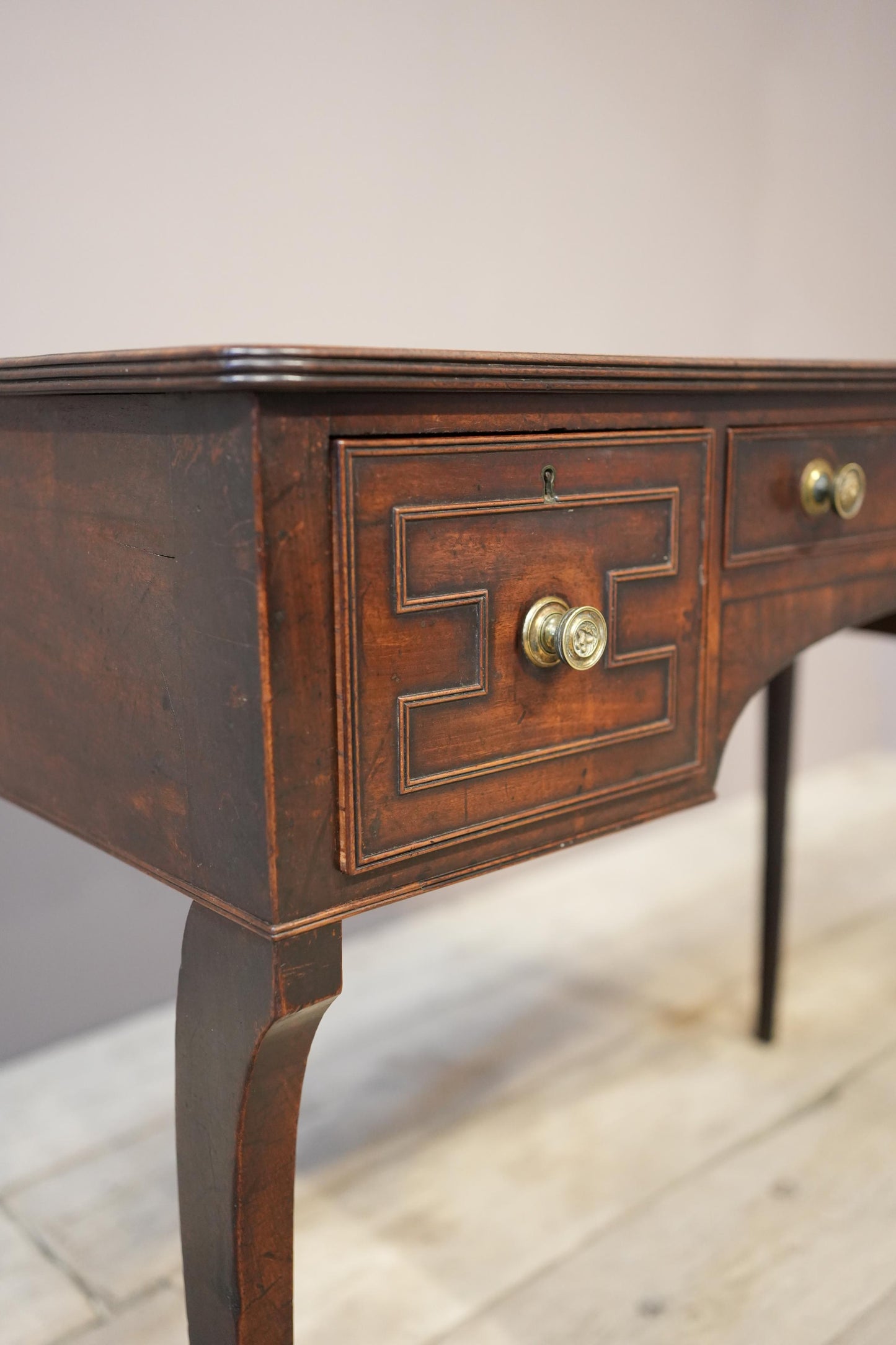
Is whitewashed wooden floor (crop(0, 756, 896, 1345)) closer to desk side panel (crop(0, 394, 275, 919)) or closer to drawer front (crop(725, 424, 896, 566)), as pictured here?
desk side panel (crop(0, 394, 275, 919))

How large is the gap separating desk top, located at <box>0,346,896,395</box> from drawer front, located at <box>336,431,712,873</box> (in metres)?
0.03

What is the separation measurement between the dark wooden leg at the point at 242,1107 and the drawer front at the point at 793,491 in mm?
400

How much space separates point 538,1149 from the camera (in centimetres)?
117

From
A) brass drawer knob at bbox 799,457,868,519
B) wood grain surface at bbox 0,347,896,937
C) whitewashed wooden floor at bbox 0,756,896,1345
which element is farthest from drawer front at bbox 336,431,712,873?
whitewashed wooden floor at bbox 0,756,896,1345

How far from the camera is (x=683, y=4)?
181 cm

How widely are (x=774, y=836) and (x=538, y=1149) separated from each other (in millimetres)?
427

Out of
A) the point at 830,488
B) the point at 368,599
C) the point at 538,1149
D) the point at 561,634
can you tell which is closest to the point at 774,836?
the point at 538,1149

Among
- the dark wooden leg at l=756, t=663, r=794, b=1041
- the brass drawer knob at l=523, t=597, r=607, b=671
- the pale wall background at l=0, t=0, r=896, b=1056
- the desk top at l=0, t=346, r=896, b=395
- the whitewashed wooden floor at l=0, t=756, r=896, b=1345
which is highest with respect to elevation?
the pale wall background at l=0, t=0, r=896, b=1056

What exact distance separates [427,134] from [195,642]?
1132 mm

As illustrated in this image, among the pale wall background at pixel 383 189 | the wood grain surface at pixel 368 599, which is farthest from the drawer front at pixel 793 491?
the pale wall background at pixel 383 189

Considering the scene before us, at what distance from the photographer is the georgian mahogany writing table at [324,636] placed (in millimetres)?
577

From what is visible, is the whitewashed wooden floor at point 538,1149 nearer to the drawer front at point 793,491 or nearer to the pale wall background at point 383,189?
the pale wall background at point 383,189

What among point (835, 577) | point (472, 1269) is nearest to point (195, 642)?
point (835, 577)

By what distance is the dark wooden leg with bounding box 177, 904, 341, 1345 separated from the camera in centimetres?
63
